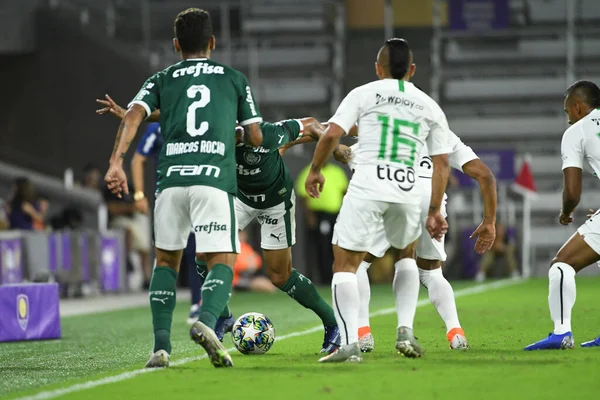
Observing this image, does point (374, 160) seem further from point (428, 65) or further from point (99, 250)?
point (428, 65)

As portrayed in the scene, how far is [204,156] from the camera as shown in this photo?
674 cm

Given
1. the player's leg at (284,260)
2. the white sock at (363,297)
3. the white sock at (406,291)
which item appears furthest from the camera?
the player's leg at (284,260)

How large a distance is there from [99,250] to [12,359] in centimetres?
991

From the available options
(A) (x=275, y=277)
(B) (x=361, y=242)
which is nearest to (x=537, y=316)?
(A) (x=275, y=277)

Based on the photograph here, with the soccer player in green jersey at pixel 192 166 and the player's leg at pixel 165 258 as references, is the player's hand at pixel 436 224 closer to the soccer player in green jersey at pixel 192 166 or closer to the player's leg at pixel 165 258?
the soccer player in green jersey at pixel 192 166

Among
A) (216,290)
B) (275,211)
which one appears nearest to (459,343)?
(275,211)

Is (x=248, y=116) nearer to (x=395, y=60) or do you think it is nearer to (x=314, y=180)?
(x=314, y=180)

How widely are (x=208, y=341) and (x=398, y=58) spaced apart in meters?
2.03

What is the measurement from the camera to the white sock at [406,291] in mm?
7059

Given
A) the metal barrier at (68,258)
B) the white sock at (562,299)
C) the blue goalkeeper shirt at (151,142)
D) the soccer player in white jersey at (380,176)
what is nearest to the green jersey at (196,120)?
the soccer player in white jersey at (380,176)

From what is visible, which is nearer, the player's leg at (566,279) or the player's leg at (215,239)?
the player's leg at (215,239)

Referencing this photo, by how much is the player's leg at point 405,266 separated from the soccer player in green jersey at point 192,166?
3.13 ft

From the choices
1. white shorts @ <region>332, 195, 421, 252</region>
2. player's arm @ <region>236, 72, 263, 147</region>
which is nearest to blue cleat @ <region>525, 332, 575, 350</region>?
white shorts @ <region>332, 195, 421, 252</region>

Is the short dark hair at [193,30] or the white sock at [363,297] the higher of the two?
the short dark hair at [193,30]
